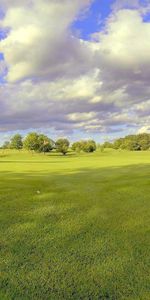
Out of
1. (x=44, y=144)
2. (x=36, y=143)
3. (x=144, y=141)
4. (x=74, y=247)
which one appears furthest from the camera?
(x=144, y=141)

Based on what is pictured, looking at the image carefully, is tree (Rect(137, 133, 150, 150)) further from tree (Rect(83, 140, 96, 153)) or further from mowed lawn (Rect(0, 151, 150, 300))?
mowed lawn (Rect(0, 151, 150, 300))

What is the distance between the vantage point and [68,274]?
6.68 m

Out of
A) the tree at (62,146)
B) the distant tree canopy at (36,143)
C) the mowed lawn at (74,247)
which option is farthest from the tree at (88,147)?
the mowed lawn at (74,247)

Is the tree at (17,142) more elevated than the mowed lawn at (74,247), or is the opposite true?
the tree at (17,142)

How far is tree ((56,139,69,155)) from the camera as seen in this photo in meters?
142

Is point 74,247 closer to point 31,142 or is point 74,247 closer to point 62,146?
point 31,142

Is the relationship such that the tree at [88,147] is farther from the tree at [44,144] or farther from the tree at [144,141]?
the tree at [144,141]

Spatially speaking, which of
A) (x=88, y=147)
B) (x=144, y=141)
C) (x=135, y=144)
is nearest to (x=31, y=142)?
(x=88, y=147)

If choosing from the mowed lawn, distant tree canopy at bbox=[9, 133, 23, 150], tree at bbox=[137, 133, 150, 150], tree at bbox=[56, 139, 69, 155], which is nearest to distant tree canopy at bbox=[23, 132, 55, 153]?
tree at bbox=[56, 139, 69, 155]

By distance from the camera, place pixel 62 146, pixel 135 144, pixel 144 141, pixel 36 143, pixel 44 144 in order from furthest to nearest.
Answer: pixel 144 141, pixel 135 144, pixel 62 146, pixel 36 143, pixel 44 144

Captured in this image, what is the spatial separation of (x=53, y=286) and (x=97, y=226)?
4.15 metres

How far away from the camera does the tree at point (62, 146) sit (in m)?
142

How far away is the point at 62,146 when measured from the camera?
5640 inches

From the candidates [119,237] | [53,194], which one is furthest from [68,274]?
[53,194]
